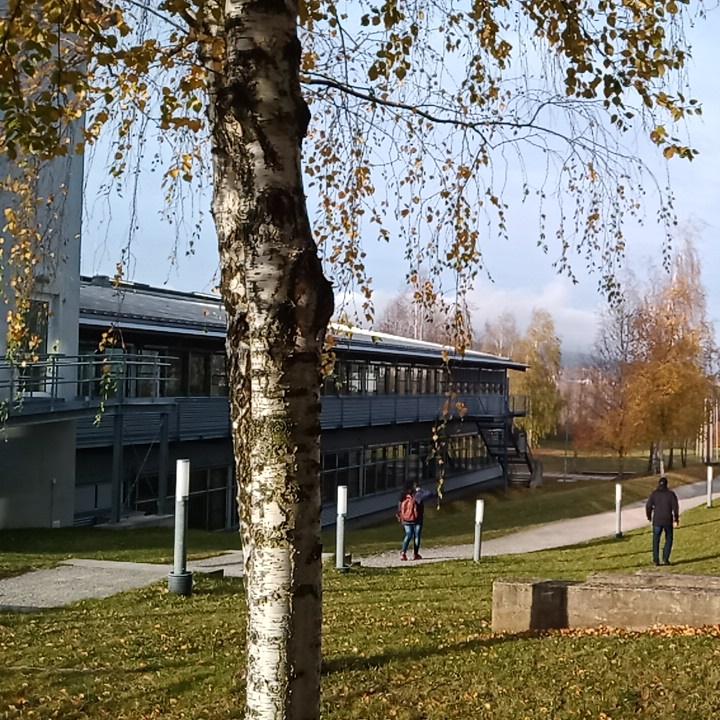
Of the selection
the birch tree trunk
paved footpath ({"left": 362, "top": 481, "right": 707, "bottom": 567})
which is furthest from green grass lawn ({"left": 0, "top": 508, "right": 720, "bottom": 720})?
paved footpath ({"left": 362, "top": 481, "right": 707, "bottom": 567})

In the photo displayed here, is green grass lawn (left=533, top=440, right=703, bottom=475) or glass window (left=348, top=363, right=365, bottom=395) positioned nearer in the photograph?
glass window (left=348, top=363, right=365, bottom=395)

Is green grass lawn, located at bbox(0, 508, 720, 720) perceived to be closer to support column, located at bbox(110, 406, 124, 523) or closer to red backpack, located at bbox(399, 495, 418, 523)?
red backpack, located at bbox(399, 495, 418, 523)

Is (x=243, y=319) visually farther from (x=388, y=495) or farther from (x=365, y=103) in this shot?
(x=388, y=495)

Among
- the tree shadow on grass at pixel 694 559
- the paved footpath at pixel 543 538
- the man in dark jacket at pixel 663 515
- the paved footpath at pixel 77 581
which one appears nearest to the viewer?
the paved footpath at pixel 77 581

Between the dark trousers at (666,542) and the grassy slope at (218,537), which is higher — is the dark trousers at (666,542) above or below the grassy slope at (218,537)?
above

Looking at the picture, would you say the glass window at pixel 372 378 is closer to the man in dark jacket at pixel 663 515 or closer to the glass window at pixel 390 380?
the glass window at pixel 390 380

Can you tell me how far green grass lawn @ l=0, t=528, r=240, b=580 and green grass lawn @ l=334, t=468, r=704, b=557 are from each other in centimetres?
391

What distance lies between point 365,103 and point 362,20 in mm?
520

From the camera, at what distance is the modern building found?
20.4 m

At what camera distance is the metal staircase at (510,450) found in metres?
47.9

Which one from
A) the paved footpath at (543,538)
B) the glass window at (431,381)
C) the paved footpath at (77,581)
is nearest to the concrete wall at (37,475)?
the paved footpath at (77,581)

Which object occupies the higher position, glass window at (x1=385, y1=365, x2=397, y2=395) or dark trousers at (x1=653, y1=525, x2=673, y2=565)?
glass window at (x1=385, y1=365, x2=397, y2=395)

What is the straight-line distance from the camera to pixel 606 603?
29.7 feet

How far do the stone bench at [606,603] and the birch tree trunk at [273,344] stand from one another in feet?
18.3
